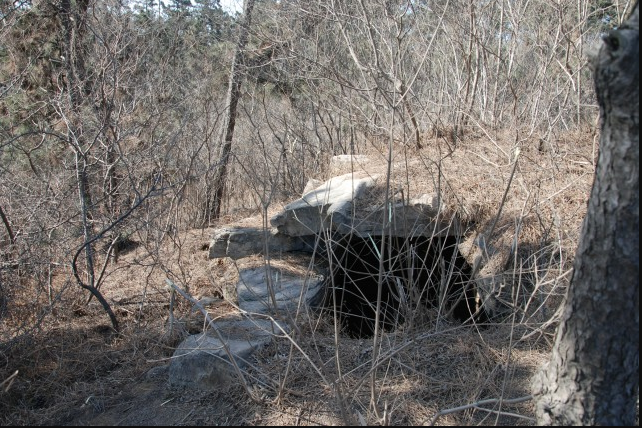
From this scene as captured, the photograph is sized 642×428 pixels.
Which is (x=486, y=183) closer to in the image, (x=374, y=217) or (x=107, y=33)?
(x=374, y=217)

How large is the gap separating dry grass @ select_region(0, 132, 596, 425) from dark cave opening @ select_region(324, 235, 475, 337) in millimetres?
268

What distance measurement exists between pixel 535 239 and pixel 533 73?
3.62 meters

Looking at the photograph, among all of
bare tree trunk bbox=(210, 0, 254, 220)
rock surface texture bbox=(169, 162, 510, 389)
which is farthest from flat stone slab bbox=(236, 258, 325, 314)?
bare tree trunk bbox=(210, 0, 254, 220)

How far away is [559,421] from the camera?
8.80 feet

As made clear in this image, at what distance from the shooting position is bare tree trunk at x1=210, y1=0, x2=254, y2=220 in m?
9.53

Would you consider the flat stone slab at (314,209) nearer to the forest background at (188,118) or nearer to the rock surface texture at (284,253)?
the rock surface texture at (284,253)

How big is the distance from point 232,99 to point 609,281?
9212 mm

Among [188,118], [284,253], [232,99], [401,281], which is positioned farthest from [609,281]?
[232,99]

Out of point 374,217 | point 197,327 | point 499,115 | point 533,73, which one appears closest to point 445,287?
point 374,217

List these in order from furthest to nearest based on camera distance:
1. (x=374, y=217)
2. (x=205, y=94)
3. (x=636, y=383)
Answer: (x=205, y=94) < (x=374, y=217) < (x=636, y=383)

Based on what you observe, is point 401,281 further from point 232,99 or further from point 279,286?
point 232,99

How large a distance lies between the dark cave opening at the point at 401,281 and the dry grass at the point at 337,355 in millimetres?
268

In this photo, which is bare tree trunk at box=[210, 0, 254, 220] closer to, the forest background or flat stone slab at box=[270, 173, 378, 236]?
the forest background

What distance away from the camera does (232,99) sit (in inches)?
424
